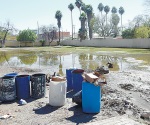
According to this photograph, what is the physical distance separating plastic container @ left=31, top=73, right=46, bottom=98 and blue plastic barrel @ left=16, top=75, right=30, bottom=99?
0.58ft

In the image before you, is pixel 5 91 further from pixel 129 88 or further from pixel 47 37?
pixel 47 37

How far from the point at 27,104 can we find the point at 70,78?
92.9 inches

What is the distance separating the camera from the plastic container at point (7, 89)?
7270 mm

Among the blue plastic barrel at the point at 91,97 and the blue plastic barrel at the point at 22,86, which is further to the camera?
the blue plastic barrel at the point at 22,86

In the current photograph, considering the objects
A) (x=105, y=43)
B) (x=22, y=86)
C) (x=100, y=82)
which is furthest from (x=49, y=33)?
(x=100, y=82)

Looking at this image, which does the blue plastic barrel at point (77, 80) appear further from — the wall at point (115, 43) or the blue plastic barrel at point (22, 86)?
the wall at point (115, 43)

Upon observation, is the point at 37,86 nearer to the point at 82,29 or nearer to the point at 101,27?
the point at 82,29

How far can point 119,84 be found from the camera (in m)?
10.2

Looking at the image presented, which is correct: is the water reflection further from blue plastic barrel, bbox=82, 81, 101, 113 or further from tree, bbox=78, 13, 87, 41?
tree, bbox=78, 13, 87, 41

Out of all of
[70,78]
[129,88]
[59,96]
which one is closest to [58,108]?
[59,96]

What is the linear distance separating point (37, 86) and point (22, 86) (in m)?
0.47

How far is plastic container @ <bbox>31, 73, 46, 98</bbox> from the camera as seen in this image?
24.8 feet

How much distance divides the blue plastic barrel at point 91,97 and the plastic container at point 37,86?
6.24 ft

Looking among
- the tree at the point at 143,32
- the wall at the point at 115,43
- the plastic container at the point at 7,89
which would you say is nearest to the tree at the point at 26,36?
the wall at the point at 115,43
